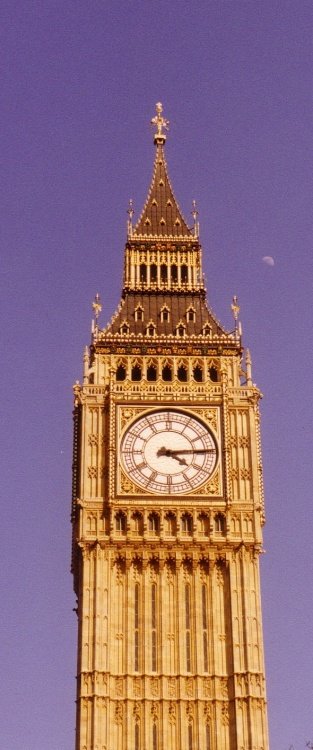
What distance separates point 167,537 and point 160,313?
10119mm

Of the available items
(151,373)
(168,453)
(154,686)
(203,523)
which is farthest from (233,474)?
(154,686)

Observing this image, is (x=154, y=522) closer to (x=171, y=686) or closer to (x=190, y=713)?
(x=171, y=686)

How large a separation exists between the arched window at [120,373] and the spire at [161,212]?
25.1 feet

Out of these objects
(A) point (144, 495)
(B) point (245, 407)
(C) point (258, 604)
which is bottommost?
(C) point (258, 604)

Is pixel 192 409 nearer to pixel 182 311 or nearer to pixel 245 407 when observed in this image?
pixel 245 407

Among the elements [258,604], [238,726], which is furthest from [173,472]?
[238,726]

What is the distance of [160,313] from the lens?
59781 mm

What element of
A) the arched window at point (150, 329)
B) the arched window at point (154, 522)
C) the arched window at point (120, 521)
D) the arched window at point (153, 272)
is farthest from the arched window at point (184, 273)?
the arched window at point (120, 521)

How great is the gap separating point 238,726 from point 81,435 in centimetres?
1127

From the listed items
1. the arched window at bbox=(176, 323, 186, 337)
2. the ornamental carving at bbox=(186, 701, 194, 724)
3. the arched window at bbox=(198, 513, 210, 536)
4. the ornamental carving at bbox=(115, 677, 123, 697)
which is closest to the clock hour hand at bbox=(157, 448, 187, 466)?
the arched window at bbox=(198, 513, 210, 536)

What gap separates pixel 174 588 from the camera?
2066 inches

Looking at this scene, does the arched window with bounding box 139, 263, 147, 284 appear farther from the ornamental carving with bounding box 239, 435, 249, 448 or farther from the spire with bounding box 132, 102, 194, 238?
the ornamental carving with bounding box 239, 435, 249, 448

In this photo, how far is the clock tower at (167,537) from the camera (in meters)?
49.9

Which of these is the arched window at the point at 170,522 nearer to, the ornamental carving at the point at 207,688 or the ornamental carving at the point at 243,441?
the ornamental carving at the point at 243,441
